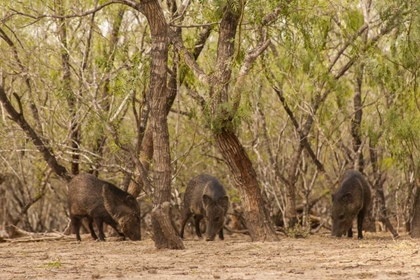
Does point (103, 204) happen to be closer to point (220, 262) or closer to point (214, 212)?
point (214, 212)

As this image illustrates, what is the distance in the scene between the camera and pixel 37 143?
10.6m

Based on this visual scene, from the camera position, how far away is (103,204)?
1085cm

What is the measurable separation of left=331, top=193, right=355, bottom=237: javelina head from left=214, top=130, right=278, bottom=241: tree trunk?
6.76ft

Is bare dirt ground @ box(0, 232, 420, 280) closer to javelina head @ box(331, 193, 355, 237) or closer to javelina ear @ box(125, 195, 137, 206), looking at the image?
javelina ear @ box(125, 195, 137, 206)

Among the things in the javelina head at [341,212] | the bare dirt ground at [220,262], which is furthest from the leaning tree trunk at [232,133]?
the javelina head at [341,212]

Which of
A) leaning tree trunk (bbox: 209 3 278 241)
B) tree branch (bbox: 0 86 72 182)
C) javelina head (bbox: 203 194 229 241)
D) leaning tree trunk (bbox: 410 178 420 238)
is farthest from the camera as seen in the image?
javelina head (bbox: 203 194 229 241)

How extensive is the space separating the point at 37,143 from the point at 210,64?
9.26 ft

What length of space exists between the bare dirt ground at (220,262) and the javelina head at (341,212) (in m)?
1.77

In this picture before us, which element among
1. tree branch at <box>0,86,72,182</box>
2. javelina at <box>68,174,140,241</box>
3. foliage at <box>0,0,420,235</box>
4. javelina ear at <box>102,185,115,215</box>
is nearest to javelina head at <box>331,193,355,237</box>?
foliage at <box>0,0,420,235</box>

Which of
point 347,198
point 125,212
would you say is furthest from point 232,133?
point 347,198

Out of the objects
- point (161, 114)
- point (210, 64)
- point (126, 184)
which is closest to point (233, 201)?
point (126, 184)

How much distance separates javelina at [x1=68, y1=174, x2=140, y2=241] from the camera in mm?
10625

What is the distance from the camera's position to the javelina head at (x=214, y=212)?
10.8m

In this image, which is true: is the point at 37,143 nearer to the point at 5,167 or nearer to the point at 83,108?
the point at 83,108
